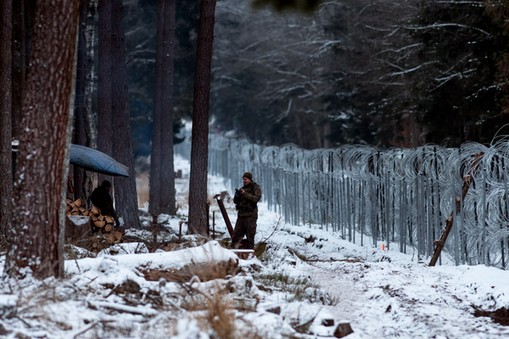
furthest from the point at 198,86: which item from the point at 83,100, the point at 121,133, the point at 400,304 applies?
the point at 400,304

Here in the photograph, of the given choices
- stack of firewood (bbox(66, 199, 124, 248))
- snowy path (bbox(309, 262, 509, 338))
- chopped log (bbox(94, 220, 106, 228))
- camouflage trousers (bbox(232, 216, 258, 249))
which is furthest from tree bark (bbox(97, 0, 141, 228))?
snowy path (bbox(309, 262, 509, 338))

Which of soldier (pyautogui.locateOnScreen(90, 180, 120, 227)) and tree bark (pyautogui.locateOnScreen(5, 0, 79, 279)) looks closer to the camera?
tree bark (pyautogui.locateOnScreen(5, 0, 79, 279))

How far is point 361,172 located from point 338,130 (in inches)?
855

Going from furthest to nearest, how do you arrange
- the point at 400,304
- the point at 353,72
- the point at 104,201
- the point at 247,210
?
the point at 353,72
the point at 104,201
the point at 247,210
the point at 400,304

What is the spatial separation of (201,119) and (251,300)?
9.80 meters

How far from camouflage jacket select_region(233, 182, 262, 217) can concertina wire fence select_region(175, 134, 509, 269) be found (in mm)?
3068

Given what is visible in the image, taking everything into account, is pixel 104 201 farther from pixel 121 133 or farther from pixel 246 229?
pixel 121 133

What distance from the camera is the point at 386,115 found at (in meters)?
33.5

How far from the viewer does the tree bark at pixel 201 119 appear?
18547 mm

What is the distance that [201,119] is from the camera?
18.8 meters

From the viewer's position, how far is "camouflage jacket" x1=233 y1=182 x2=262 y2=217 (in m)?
15.8

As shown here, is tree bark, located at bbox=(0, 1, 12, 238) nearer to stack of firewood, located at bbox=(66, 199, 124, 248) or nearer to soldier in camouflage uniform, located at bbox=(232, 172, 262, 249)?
stack of firewood, located at bbox=(66, 199, 124, 248)

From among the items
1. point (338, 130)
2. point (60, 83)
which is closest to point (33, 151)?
point (60, 83)

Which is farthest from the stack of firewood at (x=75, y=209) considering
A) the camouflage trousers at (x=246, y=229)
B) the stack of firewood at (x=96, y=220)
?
the camouflage trousers at (x=246, y=229)
